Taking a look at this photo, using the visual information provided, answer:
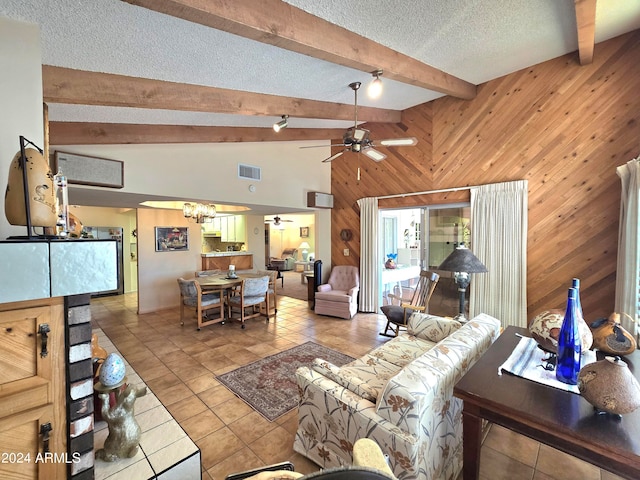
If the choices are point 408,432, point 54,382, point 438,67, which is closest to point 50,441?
point 54,382

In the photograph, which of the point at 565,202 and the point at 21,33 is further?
the point at 565,202

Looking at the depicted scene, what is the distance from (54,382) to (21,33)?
1681 mm

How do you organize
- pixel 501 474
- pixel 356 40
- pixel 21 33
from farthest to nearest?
pixel 356 40 → pixel 501 474 → pixel 21 33

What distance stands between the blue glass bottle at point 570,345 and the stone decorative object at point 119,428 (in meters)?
2.36

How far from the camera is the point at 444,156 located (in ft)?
14.4

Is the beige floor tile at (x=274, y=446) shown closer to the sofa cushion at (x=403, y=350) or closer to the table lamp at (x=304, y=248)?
the sofa cushion at (x=403, y=350)

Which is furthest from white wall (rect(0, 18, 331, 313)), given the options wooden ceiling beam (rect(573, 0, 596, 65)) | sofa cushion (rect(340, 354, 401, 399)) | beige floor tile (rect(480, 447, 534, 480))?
wooden ceiling beam (rect(573, 0, 596, 65))

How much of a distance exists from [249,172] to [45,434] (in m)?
4.04

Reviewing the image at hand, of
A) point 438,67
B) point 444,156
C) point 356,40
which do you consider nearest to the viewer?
point 356,40

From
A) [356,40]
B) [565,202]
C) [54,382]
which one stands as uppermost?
[356,40]

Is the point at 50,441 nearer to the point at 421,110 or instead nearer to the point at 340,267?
the point at 340,267

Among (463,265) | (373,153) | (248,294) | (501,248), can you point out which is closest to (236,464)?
(463,265)

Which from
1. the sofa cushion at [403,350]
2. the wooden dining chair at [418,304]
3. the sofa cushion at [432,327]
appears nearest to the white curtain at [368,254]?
the wooden dining chair at [418,304]

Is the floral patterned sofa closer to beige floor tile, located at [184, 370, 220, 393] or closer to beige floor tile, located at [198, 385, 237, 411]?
beige floor tile, located at [198, 385, 237, 411]
